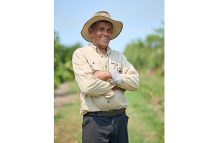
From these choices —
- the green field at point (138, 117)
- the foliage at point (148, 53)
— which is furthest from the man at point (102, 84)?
the foliage at point (148, 53)

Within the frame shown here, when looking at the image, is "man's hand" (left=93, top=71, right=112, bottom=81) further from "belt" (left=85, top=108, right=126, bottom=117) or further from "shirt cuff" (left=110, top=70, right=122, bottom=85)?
"belt" (left=85, top=108, right=126, bottom=117)

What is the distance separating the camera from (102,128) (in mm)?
2826

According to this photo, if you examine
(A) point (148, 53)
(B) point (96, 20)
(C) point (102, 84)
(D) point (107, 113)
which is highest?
(B) point (96, 20)

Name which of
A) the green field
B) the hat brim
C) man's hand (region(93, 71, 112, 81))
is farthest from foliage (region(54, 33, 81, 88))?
man's hand (region(93, 71, 112, 81))

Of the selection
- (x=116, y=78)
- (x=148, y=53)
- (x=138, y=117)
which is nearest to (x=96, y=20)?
(x=116, y=78)

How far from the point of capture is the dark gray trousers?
111 inches

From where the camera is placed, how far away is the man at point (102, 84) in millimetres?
2783

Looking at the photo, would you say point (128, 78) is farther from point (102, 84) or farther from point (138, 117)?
point (138, 117)

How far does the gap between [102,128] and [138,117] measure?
0.90 meters

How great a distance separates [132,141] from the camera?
3326 mm
